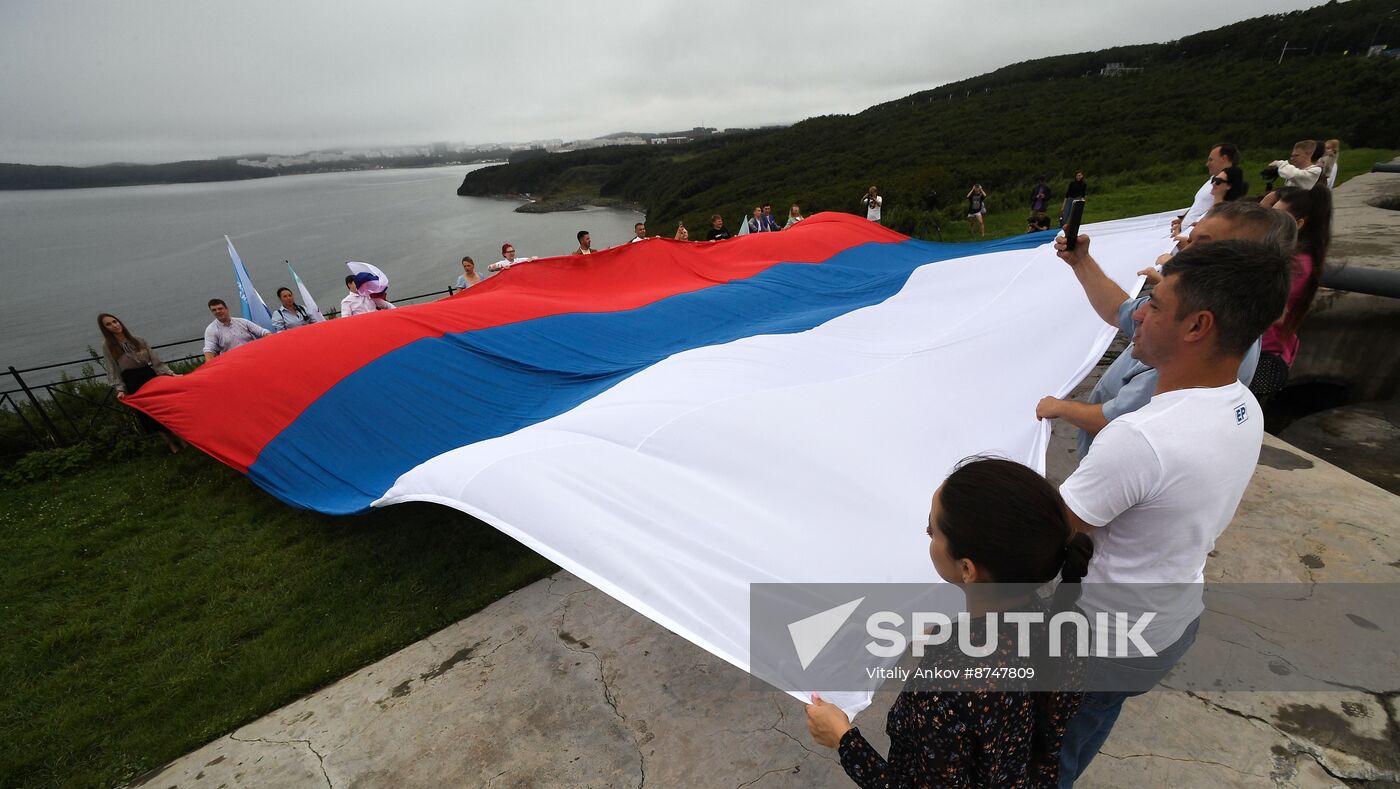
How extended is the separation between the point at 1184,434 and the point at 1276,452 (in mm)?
3649

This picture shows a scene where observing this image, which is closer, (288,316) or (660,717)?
(660,717)

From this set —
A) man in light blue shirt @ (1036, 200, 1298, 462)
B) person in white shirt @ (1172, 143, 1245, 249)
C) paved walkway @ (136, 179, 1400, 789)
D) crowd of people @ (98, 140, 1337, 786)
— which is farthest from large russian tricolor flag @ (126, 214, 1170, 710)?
paved walkway @ (136, 179, 1400, 789)

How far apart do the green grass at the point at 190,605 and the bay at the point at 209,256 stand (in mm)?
25488

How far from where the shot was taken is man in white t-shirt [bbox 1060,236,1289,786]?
104 cm

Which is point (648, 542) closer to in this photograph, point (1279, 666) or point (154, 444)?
point (1279, 666)

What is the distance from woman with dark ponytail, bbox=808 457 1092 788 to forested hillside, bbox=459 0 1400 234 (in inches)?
587

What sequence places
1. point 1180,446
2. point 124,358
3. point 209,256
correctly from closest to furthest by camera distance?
point 1180,446
point 124,358
point 209,256

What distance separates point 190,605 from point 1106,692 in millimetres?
4610

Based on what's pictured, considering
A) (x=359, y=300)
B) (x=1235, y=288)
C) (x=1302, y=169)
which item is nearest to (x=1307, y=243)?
(x=1235, y=288)

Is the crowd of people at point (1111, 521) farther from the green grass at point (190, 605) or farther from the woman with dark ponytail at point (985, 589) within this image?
the green grass at point (190, 605)

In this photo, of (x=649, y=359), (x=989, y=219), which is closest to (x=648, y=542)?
(x=649, y=359)

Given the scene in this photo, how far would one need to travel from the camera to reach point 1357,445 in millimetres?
3814

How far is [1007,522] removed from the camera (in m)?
0.93

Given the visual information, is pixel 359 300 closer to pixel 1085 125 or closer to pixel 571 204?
pixel 1085 125
